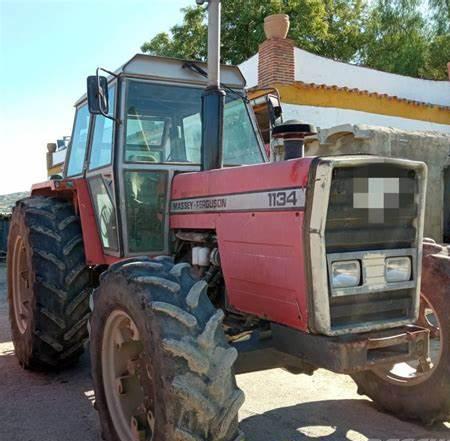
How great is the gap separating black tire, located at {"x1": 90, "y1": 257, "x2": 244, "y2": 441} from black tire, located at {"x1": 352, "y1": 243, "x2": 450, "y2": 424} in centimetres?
159

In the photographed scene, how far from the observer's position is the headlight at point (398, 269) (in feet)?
9.64

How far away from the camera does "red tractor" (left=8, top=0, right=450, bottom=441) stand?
264cm

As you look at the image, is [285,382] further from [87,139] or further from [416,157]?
[416,157]

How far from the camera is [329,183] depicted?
269 cm

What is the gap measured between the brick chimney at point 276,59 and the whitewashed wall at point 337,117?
73 cm

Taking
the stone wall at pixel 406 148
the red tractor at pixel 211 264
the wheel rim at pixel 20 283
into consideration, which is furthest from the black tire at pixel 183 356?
the stone wall at pixel 406 148

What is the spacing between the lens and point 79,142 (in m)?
5.02

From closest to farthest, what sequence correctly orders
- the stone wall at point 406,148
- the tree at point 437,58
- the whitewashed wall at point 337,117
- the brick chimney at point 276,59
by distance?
1. the stone wall at point 406,148
2. the whitewashed wall at point 337,117
3. the brick chimney at point 276,59
4. the tree at point 437,58

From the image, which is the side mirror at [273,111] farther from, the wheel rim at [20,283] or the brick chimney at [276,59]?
the brick chimney at [276,59]

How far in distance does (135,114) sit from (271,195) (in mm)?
1544

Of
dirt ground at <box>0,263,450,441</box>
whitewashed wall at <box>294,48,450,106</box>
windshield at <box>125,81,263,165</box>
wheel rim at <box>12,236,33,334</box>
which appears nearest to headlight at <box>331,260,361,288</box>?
dirt ground at <box>0,263,450,441</box>

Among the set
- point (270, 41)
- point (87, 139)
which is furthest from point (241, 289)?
point (270, 41)

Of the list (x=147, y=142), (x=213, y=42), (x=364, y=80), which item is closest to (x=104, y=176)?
(x=147, y=142)

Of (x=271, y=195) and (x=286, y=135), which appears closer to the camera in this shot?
(x=271, y=195)
